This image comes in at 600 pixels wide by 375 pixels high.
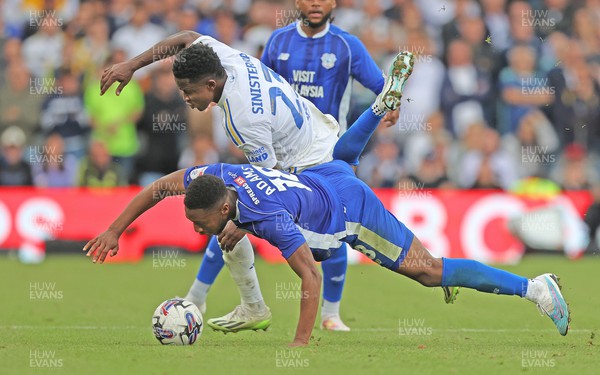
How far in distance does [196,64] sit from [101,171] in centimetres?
959

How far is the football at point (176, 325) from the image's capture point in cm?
894

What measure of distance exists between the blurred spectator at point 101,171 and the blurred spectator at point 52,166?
13.5 inches

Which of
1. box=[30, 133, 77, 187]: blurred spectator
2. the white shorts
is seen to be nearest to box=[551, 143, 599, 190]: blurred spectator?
box=[30, 133, 77, 187]: blurred spectator

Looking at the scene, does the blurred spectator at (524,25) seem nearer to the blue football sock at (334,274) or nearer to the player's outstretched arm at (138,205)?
the blue football sock at (334,274)

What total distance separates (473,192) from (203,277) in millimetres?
7783

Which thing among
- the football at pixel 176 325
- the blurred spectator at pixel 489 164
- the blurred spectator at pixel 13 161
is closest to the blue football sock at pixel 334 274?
the football at pixel 176 325

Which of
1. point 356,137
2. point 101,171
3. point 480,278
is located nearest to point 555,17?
point 101,171

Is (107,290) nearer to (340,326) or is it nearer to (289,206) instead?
(340,326)

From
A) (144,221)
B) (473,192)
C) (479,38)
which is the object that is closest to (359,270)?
(473,192)

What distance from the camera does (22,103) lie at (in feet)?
61.3

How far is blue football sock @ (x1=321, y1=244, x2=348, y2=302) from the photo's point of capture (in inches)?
418

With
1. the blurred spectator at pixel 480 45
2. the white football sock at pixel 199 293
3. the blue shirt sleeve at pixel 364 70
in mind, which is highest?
the blue shirt sleeve at pixel 364 70

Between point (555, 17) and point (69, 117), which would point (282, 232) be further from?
point (555, 17)

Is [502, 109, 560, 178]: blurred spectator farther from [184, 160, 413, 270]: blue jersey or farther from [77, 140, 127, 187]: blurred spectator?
[184, 160, 413, 270]: blue jersey
